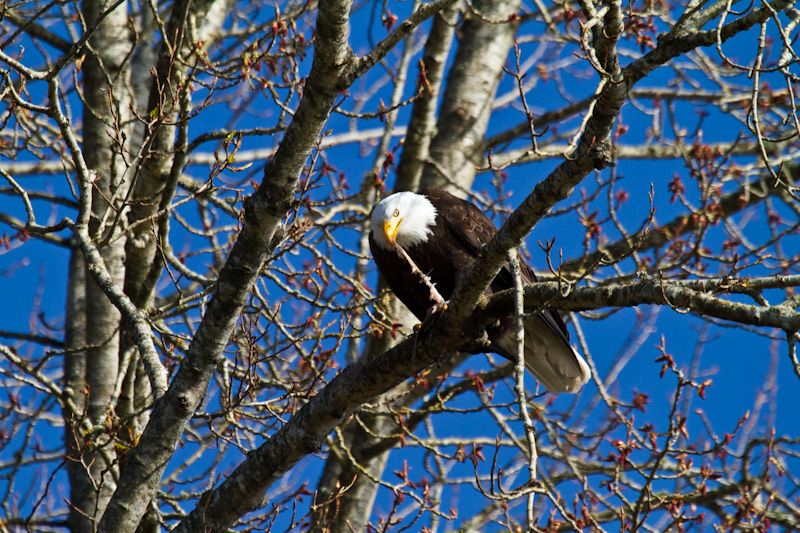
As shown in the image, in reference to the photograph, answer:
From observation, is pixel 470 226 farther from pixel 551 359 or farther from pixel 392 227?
pixel 551 359

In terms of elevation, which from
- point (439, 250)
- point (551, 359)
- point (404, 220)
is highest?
point (404, 220)

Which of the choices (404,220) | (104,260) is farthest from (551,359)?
(104,260)

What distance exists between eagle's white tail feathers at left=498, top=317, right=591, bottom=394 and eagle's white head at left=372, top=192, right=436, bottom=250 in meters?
0.68

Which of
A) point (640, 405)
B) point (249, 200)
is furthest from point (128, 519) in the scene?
point (640, 405)

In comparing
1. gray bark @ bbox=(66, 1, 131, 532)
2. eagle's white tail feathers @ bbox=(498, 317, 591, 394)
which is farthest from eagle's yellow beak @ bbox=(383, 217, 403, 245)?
gray bark @ bbox=(66, 1, 131, 532)

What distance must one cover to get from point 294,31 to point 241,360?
2187mm

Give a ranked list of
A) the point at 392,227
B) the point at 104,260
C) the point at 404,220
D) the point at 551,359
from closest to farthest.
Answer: the point at 392,227
the point at 404,220
the point at 551,359
the point at 104,260

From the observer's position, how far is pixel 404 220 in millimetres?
3727

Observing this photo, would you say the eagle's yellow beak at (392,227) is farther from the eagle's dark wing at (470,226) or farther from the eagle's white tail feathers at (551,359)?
the eagle's white tail feathers at (551,359)

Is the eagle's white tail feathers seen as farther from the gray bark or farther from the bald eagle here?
the gray bark

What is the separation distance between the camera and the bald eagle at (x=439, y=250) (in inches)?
145

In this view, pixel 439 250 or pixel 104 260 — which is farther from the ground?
pixel 104 260

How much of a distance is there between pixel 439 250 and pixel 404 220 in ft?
0.71

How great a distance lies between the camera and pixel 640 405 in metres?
4.10
